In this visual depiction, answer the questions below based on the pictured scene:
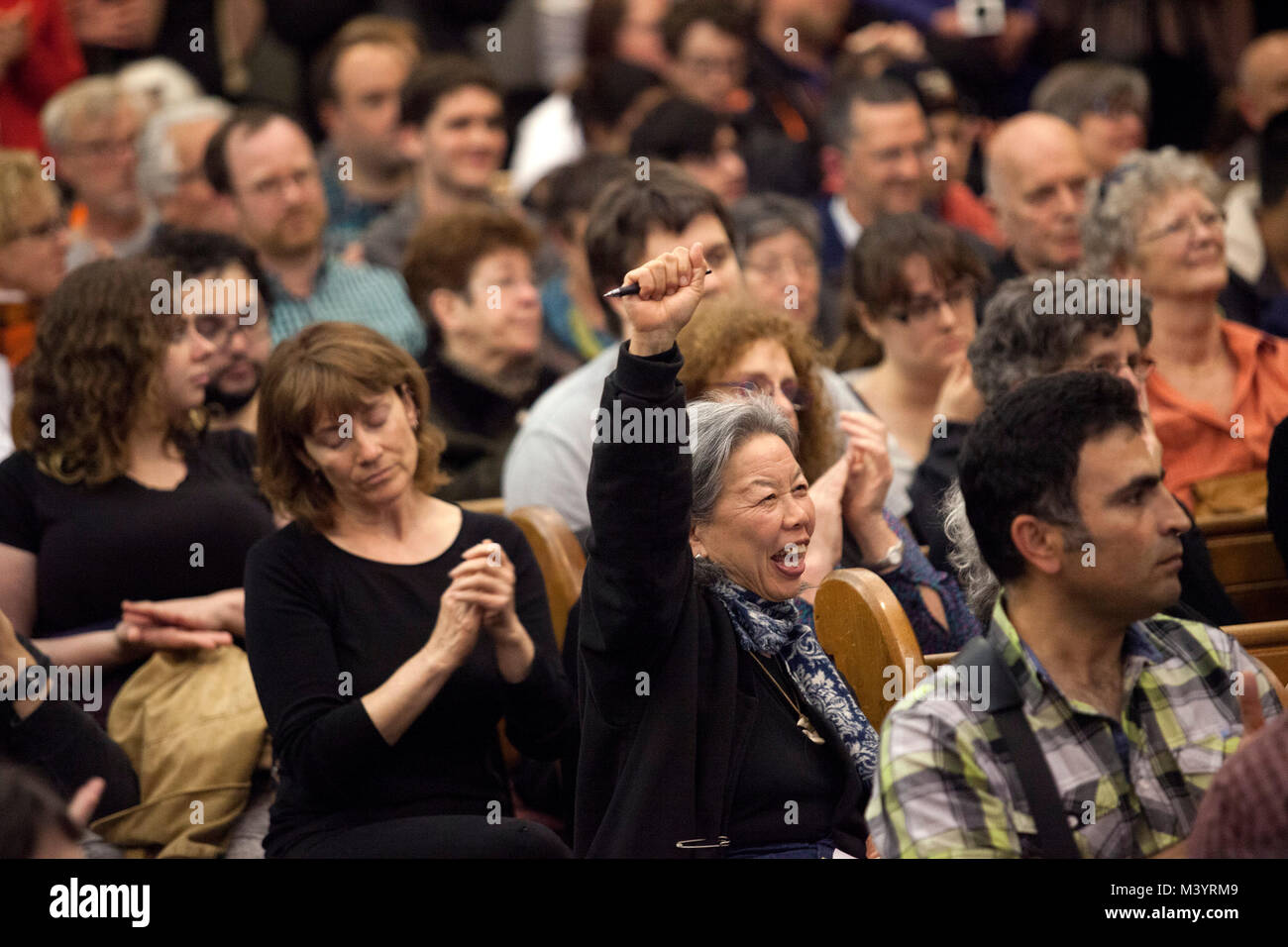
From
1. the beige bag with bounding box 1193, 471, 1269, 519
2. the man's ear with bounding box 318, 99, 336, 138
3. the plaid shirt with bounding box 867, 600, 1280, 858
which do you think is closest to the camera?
the plaid shirt with bounding box 867, 600, 1280, 858

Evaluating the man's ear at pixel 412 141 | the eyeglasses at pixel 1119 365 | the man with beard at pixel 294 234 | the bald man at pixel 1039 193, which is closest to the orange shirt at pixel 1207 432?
the eyeglasses at pixel 1119 365

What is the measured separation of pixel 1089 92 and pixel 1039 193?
3.76 ft

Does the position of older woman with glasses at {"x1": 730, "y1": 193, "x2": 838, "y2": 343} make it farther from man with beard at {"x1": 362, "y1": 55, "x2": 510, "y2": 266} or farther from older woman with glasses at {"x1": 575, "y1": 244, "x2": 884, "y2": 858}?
older woman with glasses at {"x1": 575, "y1": 244, "x2": 884, "y2": 858}

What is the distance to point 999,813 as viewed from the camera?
2.03m

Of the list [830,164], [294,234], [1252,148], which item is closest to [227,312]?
[294,234]

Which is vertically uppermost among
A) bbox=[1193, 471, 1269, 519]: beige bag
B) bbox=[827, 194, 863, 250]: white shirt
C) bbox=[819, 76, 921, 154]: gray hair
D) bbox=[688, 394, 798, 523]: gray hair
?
bbox=[819, 76, 921, 154]: gray hair

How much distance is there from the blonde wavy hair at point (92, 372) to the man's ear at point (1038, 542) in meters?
1.92

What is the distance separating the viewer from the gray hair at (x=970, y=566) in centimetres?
257

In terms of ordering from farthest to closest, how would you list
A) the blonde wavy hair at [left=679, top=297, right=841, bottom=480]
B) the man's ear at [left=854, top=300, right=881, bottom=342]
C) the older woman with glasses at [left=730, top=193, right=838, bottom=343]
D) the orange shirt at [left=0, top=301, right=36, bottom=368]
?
the older woman with glasses at [left=730, top=193, right=838, bottom=343] < the orange shirt at [left=0, top=301, right=36, bottom=368] < the man's ear at [left=854, top=300, right=881, bottom=342] < the blonde wavy hair at [left=679, top=297, right=841, bottom=480]

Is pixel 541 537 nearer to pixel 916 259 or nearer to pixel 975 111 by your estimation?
pixel 916 259

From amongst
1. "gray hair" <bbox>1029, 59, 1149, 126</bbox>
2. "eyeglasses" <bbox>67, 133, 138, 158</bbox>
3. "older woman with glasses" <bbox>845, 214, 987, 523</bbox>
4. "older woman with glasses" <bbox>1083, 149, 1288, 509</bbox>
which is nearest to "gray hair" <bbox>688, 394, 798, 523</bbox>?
"older woman with glasses" <bbox>845, 214, 987, 523</bbox>

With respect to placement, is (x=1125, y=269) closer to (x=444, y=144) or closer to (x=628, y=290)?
(x=628, y=290)

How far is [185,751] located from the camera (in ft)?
9.93

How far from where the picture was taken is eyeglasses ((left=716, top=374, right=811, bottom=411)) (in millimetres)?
3141
